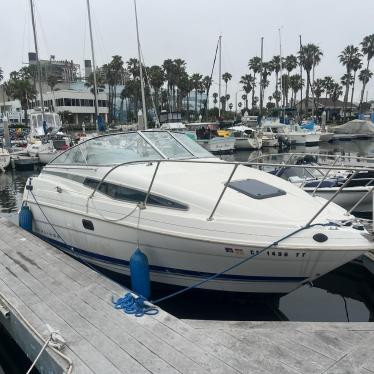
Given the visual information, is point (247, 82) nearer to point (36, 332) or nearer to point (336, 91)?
point (336, 91)

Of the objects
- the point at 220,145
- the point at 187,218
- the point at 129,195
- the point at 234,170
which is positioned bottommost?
the point at 220,145

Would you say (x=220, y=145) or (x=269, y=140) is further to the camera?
(x=269, y=140)

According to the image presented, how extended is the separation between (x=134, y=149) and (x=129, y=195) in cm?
119

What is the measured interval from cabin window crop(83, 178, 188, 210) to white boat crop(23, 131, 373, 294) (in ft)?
0.04

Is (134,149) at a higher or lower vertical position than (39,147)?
higher

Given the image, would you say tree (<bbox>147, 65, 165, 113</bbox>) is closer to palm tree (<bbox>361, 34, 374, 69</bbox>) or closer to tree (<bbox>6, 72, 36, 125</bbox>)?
tree (<bbox>6, 72, 36, 125</bbox>)

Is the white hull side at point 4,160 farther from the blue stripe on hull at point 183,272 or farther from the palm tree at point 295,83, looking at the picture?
the palm tree at point 295,83

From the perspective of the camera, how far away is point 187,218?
484 centimetres

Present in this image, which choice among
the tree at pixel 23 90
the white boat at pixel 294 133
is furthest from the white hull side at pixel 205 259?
the tree at pixel 23 90

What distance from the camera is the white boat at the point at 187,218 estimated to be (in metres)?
4.45

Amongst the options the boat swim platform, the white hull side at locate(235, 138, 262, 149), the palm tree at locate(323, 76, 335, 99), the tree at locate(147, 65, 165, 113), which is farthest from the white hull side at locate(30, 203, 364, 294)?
the palm tree at locate(323, 76, 335, 99)

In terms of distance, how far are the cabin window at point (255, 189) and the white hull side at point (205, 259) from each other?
863 millimetres

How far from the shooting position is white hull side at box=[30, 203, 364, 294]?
4.43 metres

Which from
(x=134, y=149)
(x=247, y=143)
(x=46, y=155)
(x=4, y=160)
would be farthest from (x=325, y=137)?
(x=134, y=149)
